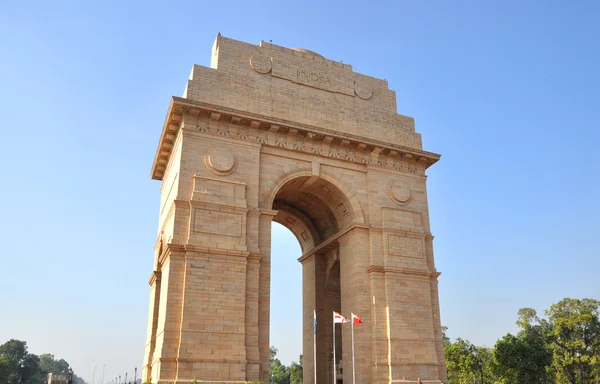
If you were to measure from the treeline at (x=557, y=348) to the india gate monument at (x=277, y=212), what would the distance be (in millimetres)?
18548

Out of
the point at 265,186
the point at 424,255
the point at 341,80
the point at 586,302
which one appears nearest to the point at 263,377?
the point at 265,186

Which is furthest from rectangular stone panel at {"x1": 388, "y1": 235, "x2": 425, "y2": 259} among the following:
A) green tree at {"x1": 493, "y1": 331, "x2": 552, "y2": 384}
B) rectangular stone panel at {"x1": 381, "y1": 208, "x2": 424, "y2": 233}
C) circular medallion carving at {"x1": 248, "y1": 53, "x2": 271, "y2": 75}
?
green tree at {"x1": 493, "y1": 331, "x2": 552, "y2": 384}

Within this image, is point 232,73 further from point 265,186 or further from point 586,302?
point 586,302

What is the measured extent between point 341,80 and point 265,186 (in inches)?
306

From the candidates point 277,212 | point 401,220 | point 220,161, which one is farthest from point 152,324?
point 401,220

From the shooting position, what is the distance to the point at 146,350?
24109 mm

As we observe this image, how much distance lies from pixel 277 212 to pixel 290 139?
350 cm

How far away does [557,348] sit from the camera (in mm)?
49156

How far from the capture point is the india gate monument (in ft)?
64.9

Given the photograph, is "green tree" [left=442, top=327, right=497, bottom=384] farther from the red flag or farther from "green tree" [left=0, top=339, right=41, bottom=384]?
"green tree" [left=0, top=339, right=41, bottom=384]

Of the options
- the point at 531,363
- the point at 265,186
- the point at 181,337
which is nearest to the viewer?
the point at 181,337

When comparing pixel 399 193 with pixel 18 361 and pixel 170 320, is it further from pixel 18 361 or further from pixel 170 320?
pixel 18 361

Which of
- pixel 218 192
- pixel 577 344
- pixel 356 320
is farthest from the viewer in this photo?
pixel 577 344

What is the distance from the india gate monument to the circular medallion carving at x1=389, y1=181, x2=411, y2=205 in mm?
69
